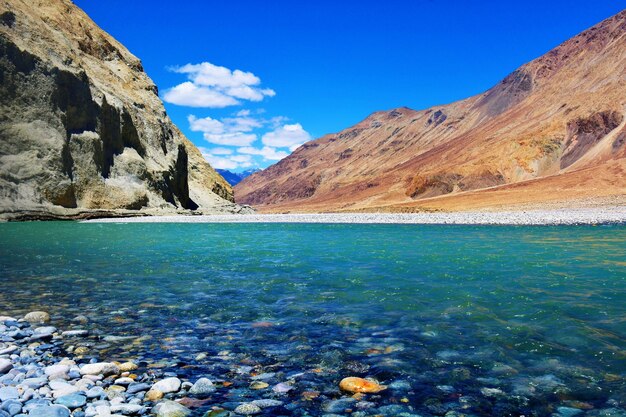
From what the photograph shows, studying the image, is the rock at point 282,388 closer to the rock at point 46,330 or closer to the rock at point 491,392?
the rock at point 491,392

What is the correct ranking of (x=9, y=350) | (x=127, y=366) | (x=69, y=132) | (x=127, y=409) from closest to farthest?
(x=127, y=409) < (x=127, y=366) < (x=9, y=350) < (x=69, y=132)

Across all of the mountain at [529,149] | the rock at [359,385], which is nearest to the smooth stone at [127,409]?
the rock at [359,385]

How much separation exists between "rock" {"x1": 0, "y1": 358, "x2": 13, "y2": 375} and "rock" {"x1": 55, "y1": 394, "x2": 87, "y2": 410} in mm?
1352

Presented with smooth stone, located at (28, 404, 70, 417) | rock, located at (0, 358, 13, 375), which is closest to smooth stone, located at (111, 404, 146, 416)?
smooth stone, located at (28, 404, 70, 417)

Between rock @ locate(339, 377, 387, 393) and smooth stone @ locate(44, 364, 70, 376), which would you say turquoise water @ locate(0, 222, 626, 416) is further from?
smooth stone @ locate(44, 364, 70, 376)

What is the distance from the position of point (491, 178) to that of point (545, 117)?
101 feet

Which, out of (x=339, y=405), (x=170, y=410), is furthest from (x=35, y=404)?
(x=339, y=405)

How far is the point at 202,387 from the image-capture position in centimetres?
549

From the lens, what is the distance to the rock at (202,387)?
17.7 feet

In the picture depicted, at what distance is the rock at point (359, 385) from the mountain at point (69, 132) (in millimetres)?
50950

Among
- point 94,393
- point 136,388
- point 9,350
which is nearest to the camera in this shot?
point 94,393

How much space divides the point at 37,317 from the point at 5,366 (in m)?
3.06

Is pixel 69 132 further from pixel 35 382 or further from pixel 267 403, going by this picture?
pixel 267 403

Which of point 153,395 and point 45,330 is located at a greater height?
point 45,330
